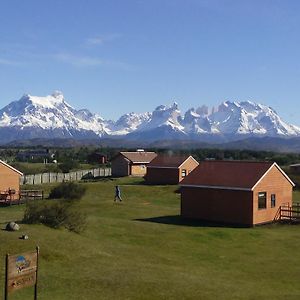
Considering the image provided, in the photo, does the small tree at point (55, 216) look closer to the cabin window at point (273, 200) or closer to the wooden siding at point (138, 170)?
the cabin window at point (273, 200)

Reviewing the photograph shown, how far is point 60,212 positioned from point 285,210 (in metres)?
19.5

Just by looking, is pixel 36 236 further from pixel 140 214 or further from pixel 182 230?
pixel 140 214

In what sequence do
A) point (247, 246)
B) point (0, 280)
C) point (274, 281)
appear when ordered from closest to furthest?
1. point (0, 280)
2. point (274, 281)
3. point (247, 246)

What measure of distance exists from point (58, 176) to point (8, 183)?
31.1 metres

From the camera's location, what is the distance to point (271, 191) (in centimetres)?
4412

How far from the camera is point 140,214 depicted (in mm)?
45531

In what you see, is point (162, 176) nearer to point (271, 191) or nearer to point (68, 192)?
point (68, 192)

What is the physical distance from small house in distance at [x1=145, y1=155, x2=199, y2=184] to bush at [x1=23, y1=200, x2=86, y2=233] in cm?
4428

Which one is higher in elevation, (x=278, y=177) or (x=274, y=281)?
(x=278, y=177)

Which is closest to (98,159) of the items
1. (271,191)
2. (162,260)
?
(271,191)

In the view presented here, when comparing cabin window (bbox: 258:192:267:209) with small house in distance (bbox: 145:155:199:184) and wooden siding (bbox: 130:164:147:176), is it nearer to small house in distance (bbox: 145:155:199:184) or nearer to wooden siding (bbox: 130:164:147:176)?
small house in distance (bbox: 145:155:199:184)

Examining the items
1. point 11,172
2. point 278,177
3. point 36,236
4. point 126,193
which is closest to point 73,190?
point 11,172

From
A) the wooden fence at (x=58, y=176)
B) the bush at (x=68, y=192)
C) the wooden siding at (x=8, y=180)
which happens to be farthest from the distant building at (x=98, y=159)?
the bush at (x=68, y=192)

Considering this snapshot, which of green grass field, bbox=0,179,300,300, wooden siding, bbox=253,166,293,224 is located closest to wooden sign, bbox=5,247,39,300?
green grass field, bbox=0,179,300,300
